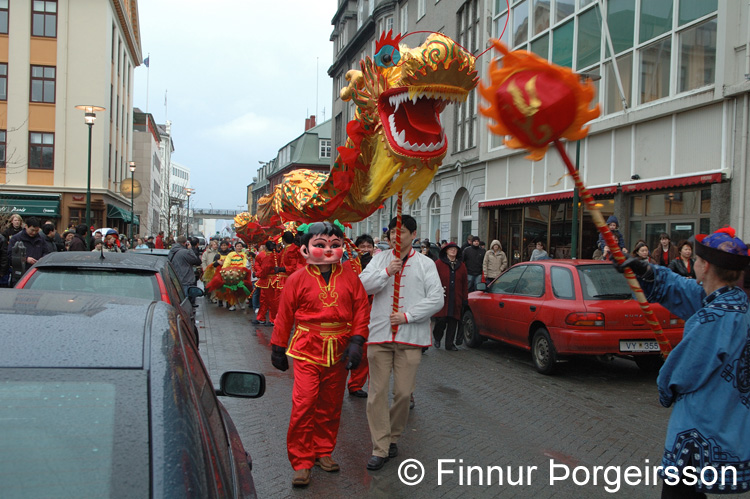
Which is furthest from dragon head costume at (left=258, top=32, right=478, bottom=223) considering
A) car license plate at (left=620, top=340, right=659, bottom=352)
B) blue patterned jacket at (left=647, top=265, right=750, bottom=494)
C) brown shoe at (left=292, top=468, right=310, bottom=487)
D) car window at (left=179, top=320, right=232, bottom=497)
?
car window at (left=179, top=320, right=232, bottom=497)

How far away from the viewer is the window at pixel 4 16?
100ft

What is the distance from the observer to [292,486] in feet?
13.7

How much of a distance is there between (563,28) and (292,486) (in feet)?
52.4

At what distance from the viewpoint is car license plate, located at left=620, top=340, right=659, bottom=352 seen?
23.6 ft

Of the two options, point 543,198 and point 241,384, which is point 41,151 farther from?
point 241,384

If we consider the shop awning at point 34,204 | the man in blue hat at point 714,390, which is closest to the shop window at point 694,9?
the man in blue hat at point 714,390

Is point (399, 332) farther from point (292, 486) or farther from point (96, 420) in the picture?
point (96, 420)

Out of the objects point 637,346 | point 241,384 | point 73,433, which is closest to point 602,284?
point 637,346

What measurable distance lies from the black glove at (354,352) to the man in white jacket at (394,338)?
364 mm

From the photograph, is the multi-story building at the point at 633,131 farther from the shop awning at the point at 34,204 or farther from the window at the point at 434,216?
the shop awning at the point at 34,204

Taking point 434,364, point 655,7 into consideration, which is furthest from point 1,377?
point 655,7

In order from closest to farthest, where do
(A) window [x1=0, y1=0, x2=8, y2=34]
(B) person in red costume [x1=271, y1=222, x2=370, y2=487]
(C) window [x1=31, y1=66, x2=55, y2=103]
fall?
(B) person in red costume [x1=271, y1=222, x2=370, y2=487] → (A) window [x1=0, y1=0, x2=8, y2=34] → (C) window [x1=31, y1=66, x2=55, y2=103]

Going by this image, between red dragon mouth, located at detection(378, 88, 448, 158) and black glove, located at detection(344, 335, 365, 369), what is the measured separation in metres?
1.84

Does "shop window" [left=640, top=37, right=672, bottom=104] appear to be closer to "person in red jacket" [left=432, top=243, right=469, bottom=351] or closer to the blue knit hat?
"person in red jacket" [left=432, top=243, right=469, bottom=351]
